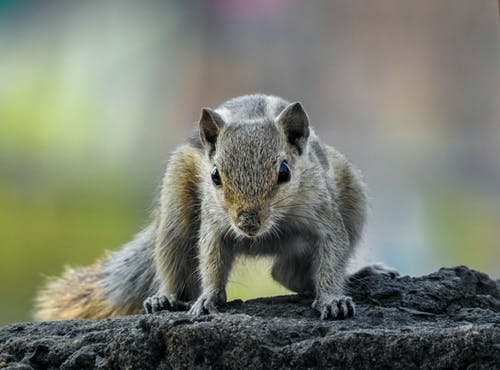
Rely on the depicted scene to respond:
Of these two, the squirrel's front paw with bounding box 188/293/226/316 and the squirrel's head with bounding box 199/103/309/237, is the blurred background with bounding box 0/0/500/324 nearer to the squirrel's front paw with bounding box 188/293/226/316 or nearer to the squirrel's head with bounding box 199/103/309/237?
the squirrel's head with bounding box 199/103/309/237

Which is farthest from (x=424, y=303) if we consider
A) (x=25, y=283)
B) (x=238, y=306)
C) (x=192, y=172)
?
(x=25, y=283)

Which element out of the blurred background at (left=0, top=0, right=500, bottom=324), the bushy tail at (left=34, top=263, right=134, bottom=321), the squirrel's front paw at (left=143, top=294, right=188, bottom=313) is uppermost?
the blurred background at (left=0, top=0, right=500, bottom=324)

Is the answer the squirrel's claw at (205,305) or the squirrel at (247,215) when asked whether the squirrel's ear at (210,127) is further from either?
the squirrel's claw at (205,305)

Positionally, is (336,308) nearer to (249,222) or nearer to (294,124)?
(249,222)

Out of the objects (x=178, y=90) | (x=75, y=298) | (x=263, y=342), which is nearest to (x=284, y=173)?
(x=263, y=342)

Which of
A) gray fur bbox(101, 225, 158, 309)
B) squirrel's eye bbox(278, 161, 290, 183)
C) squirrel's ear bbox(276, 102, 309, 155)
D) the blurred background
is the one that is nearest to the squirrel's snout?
squirrel's eye bbox(278, 161, 290, 183)

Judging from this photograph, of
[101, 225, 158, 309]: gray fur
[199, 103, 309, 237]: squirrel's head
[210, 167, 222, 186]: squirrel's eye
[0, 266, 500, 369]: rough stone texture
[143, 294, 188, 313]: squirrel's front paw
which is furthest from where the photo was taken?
[101, 225, 158, 309]: gray fur

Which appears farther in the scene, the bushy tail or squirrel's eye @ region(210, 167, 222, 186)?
the bushy tail
